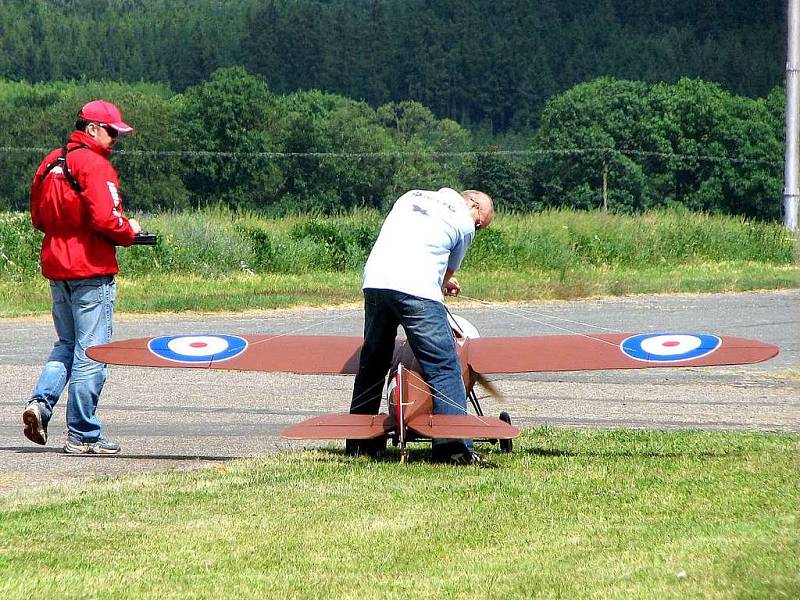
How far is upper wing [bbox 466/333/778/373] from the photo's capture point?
7.78 meters

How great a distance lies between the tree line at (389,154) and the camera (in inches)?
3369

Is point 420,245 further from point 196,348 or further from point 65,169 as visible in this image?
point 65,169

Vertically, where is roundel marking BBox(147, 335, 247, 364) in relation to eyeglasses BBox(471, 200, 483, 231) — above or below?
below

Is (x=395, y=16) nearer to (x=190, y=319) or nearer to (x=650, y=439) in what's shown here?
(x=190, y=319)

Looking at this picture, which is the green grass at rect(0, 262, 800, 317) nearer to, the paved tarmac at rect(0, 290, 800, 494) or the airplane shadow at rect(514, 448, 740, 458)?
the paved tarmac at rect(0, 290, 800, 494)

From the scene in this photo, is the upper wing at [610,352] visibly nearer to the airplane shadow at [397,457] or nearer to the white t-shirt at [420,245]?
the airplane shadow at [397,457]

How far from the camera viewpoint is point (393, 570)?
16.1ft

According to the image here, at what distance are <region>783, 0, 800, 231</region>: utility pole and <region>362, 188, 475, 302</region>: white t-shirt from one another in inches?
855

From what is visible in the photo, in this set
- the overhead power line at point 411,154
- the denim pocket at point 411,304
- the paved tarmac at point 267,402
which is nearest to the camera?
the denim pocket at point 411,304

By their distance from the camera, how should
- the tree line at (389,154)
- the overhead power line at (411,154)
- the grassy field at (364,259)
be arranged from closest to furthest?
the grassy field at (364,259) → the overhead power line at (411,154) → the tree line at (389,154)

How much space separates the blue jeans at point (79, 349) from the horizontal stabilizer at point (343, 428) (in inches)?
63.4

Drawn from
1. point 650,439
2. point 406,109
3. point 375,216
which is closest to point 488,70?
point 406,109

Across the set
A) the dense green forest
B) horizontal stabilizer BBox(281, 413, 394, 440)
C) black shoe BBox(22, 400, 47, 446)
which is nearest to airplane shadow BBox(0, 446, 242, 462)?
black shoe BBox(22, 400, 47, 446)

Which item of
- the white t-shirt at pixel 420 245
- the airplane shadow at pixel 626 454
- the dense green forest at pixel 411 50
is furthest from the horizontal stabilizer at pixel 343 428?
the dense green forest at pixel 411 50
